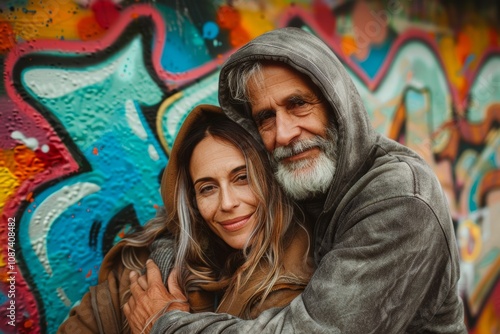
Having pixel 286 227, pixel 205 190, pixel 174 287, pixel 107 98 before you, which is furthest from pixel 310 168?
pixel 107 98

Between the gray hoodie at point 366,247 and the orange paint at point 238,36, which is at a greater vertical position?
the orange paint at point 238,36

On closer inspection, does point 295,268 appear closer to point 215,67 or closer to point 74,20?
point 215,67

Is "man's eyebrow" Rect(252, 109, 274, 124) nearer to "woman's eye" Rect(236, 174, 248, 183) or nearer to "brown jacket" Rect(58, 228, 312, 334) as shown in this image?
"woman's eye" Rect(236, 174, 248, 183)

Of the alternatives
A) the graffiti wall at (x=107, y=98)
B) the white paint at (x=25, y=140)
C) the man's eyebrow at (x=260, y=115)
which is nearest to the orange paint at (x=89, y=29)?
the graffiti wall at (x=107, y=98)

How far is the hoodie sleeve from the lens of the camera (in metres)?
1.64

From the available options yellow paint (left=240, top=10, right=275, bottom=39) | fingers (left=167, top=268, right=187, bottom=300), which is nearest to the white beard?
fingers (left=167, top=268, right=187, bottom=300)

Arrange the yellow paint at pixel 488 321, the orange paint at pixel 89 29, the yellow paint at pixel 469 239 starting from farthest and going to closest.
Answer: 1. the yellow paint at pixel 488 321
2. the yellow paint at pixel 469 239
3. the orange paint at pixel 89 29

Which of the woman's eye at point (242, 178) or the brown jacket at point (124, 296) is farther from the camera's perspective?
the woman's eye at point (242, 178)

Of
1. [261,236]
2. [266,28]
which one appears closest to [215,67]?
[266,28]

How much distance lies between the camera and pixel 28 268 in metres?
2.46

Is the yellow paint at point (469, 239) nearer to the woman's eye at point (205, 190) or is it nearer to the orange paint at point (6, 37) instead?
the woman's eye at point (205, 190)

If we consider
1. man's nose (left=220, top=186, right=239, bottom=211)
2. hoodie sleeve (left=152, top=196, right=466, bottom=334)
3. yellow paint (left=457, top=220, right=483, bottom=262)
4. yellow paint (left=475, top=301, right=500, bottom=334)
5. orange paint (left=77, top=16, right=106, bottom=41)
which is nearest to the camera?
hoodie sleeve (left=152, top=196, right=466, bottom=334)

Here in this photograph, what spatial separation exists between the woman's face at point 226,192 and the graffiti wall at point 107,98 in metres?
0.77

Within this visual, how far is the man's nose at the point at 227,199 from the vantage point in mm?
2094
